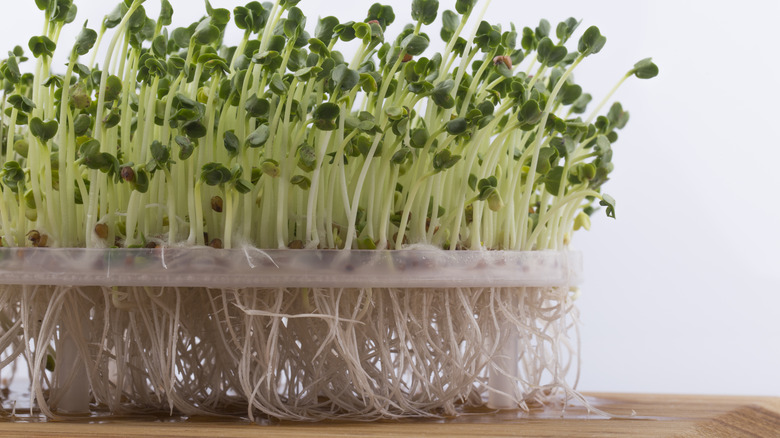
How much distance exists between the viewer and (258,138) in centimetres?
71

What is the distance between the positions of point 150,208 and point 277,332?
0.65 ft

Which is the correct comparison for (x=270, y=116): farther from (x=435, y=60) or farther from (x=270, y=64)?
(x=435, y=60)

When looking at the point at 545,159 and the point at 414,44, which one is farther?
the point at 545,159

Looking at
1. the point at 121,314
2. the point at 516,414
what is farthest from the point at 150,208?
the point at 516,414

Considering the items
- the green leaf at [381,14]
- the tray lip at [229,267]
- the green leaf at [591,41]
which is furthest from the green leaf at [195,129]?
the green leaf at [591,41]

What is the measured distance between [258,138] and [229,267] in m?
0.13

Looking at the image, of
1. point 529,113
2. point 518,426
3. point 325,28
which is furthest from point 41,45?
point 518,426

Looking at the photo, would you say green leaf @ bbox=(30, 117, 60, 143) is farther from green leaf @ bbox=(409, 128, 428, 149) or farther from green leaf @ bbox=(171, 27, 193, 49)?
green leaf @ bbox=(409, 128, 428, 149)

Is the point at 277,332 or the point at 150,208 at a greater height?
the point at 150,208

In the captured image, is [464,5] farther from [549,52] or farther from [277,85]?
[277,85]

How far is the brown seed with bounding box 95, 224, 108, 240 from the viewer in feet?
2.46

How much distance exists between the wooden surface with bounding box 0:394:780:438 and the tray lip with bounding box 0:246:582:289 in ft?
0.45

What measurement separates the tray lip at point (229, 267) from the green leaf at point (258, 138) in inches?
4.1

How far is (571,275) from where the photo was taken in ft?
2.95
